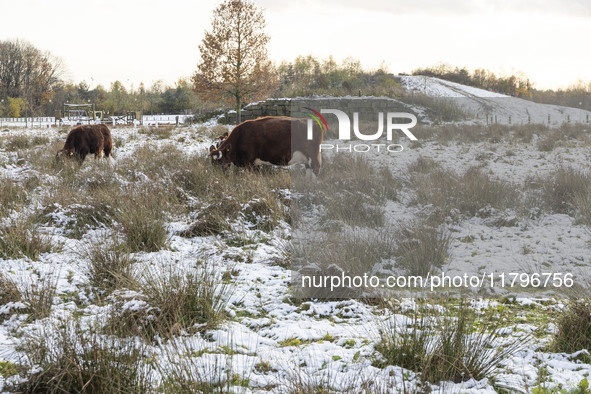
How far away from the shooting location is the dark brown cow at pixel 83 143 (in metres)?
11.5

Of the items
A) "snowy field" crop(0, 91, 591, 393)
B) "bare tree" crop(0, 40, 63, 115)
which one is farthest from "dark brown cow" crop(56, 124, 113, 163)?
"bare tree" crop(0, 40, 63, 115)

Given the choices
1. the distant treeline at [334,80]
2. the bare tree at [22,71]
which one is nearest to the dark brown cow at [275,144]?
the distant treeline at [334,80]

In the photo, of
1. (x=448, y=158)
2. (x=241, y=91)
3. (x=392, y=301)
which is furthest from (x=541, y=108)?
(x=392, y=301)

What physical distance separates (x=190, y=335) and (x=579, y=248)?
16.6 feet

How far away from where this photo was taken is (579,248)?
5699 millimetres

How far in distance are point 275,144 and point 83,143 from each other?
219 inches

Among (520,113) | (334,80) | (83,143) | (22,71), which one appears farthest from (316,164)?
(22,71)

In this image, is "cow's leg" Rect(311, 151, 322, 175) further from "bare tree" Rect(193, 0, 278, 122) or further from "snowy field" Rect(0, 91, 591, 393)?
"bare tree" Rect(193, 0, 278, 122)

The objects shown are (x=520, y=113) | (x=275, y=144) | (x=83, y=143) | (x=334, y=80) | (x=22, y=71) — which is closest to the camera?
(x=275, y=144)

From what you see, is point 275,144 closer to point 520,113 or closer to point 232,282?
point 232,282

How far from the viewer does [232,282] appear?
14.1ft

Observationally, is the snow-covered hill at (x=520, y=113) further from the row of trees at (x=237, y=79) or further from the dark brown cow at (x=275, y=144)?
the dark brown cow at (x=275, y=144)

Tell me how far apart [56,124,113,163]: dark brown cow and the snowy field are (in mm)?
745

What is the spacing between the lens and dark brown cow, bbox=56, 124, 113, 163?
11.5 meters
